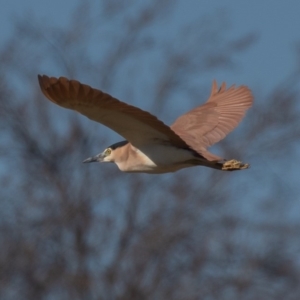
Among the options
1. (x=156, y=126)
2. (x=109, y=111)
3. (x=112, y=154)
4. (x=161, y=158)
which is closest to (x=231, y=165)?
(x=161, y=158)

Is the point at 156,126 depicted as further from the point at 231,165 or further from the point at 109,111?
the point at 231,165

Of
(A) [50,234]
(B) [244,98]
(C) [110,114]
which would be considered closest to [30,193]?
(A) [50,234]

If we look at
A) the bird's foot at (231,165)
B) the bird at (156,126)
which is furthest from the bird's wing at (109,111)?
the bird's foot at (231,165)

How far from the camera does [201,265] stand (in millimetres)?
15234

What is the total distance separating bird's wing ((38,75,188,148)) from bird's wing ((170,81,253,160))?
25 cm

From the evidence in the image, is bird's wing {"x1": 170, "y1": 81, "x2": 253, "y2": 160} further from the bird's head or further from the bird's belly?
the bird's head

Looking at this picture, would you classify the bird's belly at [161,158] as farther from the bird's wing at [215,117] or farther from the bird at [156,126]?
the bird's wing at [215,117]

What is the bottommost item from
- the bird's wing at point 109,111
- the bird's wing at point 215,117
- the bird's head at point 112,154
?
the bird's wing at point 109,111

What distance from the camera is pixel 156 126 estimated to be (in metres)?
8.09

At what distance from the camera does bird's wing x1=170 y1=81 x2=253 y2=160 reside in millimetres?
8789

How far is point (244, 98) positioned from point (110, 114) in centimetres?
142

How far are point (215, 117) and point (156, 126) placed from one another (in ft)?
→ 3.32

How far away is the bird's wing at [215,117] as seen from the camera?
8.79 m

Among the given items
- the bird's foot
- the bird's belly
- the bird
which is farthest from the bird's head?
the bird's foot
